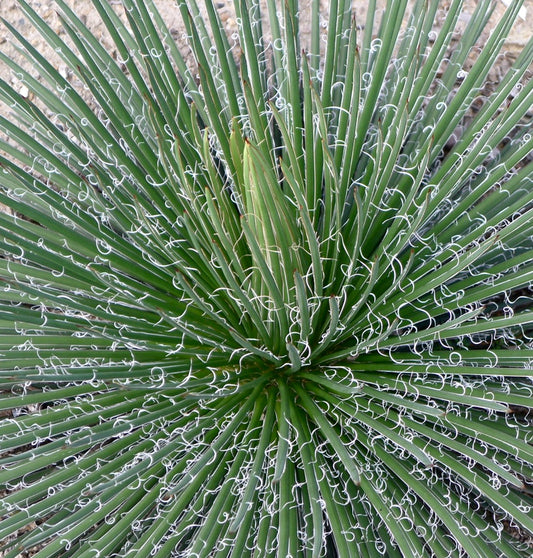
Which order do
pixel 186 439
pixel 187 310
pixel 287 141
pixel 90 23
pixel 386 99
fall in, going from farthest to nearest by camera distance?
pixel 90 23 → pixel 386 99 → pixel 187 310 → pixel 186 439 → pixel 287 141

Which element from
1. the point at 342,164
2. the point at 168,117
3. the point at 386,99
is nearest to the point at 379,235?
the point at 342,164

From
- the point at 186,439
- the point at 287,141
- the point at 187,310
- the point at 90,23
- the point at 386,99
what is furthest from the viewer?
the point at 90,23

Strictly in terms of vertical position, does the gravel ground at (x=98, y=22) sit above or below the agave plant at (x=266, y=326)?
above

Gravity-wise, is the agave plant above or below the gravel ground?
below

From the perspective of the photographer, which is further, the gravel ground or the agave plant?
the gravel ground

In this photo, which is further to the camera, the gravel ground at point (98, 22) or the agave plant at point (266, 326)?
the gravel ground at point (98, 22)

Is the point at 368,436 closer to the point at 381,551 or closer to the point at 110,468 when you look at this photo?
the point at 381,551

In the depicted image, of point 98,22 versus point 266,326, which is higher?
point 98,22

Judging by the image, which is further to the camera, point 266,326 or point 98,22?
point 98,22
